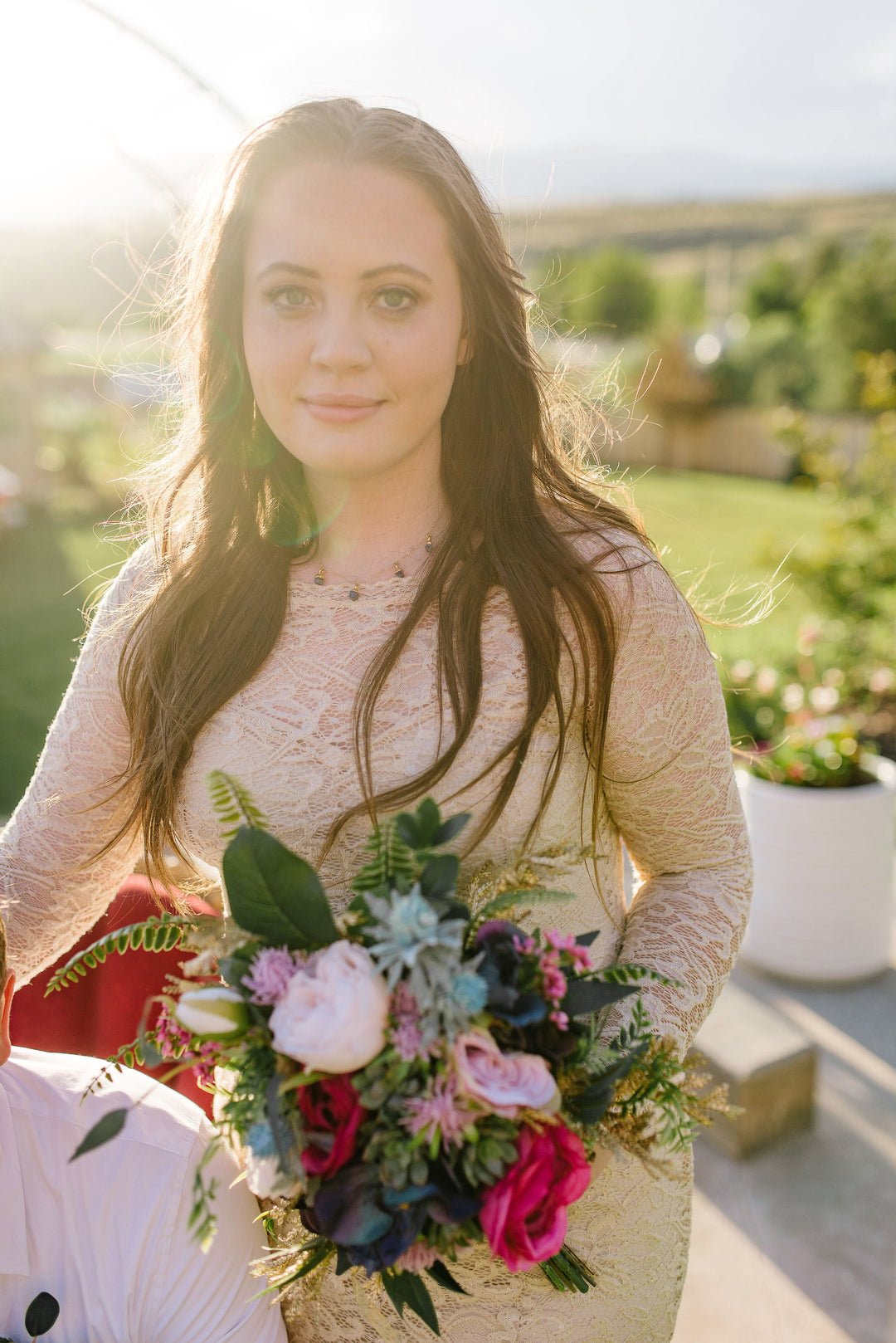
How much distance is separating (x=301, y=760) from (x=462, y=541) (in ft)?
1.26

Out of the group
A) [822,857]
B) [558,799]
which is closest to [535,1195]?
[558,799]

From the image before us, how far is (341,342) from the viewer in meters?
1.27

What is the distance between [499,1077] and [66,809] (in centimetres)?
92

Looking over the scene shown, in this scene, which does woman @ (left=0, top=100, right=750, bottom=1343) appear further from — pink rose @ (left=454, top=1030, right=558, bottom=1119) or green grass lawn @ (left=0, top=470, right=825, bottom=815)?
green grass lawn @ (left=0, top=470, right=825, bottom=815)

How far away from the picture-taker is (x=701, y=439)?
2503 cm

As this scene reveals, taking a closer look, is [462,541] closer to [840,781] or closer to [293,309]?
[293,309]

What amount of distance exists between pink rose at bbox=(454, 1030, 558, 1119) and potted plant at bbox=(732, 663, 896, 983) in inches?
114

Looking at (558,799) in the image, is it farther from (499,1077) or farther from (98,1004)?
(98,1004)

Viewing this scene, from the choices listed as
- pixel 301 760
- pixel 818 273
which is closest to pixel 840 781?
pixel 301 760

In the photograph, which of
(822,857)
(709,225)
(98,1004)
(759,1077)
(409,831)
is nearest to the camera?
(409,831)

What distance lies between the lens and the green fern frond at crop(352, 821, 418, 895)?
36.9 inches

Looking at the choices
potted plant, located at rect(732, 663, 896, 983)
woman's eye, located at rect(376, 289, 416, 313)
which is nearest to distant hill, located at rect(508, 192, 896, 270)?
potted plant, located at rect(732, 663, 896, 983)

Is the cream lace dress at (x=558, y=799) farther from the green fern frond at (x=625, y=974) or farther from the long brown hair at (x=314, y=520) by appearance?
the green fern frond at (x=625, y=974)

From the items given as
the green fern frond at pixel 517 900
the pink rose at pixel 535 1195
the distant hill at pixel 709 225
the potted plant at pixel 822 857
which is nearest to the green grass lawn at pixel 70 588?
the potted plant at pixel 822 857
